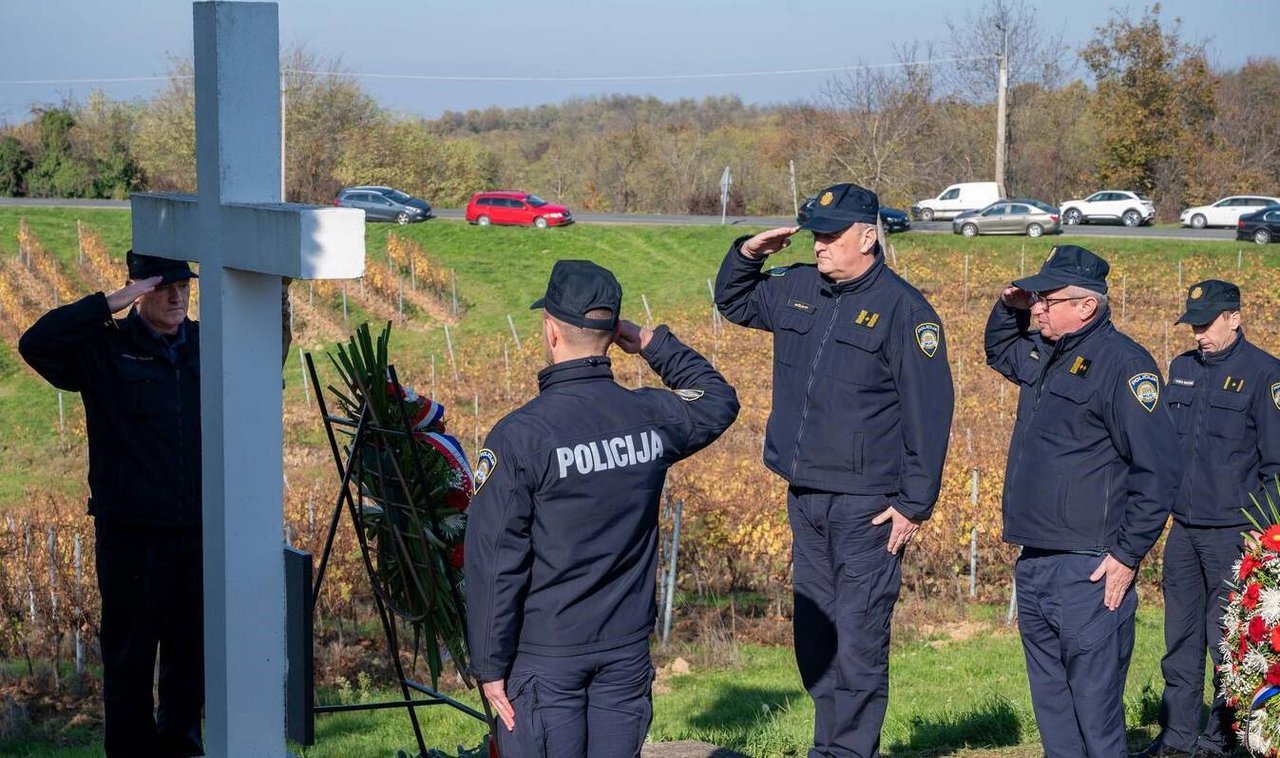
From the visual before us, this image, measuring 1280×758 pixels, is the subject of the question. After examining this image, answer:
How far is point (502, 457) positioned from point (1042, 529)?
2139mm

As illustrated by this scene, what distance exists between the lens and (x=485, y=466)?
3256 mm

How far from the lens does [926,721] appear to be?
5762mm

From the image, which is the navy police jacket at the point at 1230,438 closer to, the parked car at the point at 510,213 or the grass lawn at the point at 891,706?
the grass lawn at the point at 891,706

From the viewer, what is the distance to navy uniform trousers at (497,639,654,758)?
3.28m

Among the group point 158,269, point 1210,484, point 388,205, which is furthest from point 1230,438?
point 388,205

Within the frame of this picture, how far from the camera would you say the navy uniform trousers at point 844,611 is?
4.40 meters

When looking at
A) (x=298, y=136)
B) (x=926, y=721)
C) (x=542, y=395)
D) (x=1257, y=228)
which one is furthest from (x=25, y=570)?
(x=298, y=136)

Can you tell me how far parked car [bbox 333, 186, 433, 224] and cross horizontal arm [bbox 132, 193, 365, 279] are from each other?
3341cm

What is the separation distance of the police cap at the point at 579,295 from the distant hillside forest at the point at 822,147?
3238 centimetres

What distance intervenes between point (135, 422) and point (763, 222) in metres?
36.3

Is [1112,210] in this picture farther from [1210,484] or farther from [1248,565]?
[1248,565]

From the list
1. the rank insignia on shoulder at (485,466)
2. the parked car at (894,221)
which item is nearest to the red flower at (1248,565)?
the rank insignia on shoulder at (485,466)

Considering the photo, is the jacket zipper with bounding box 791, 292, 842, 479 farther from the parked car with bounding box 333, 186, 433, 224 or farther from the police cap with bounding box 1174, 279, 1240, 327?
the parked car with bounding box 333, 186, 433, 224

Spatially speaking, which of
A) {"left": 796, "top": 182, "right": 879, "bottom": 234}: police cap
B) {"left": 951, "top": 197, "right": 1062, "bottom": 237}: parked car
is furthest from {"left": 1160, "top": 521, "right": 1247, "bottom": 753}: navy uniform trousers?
{"left": 951, "top": 197, "right": 1062, "bottom": 237}: parked car
